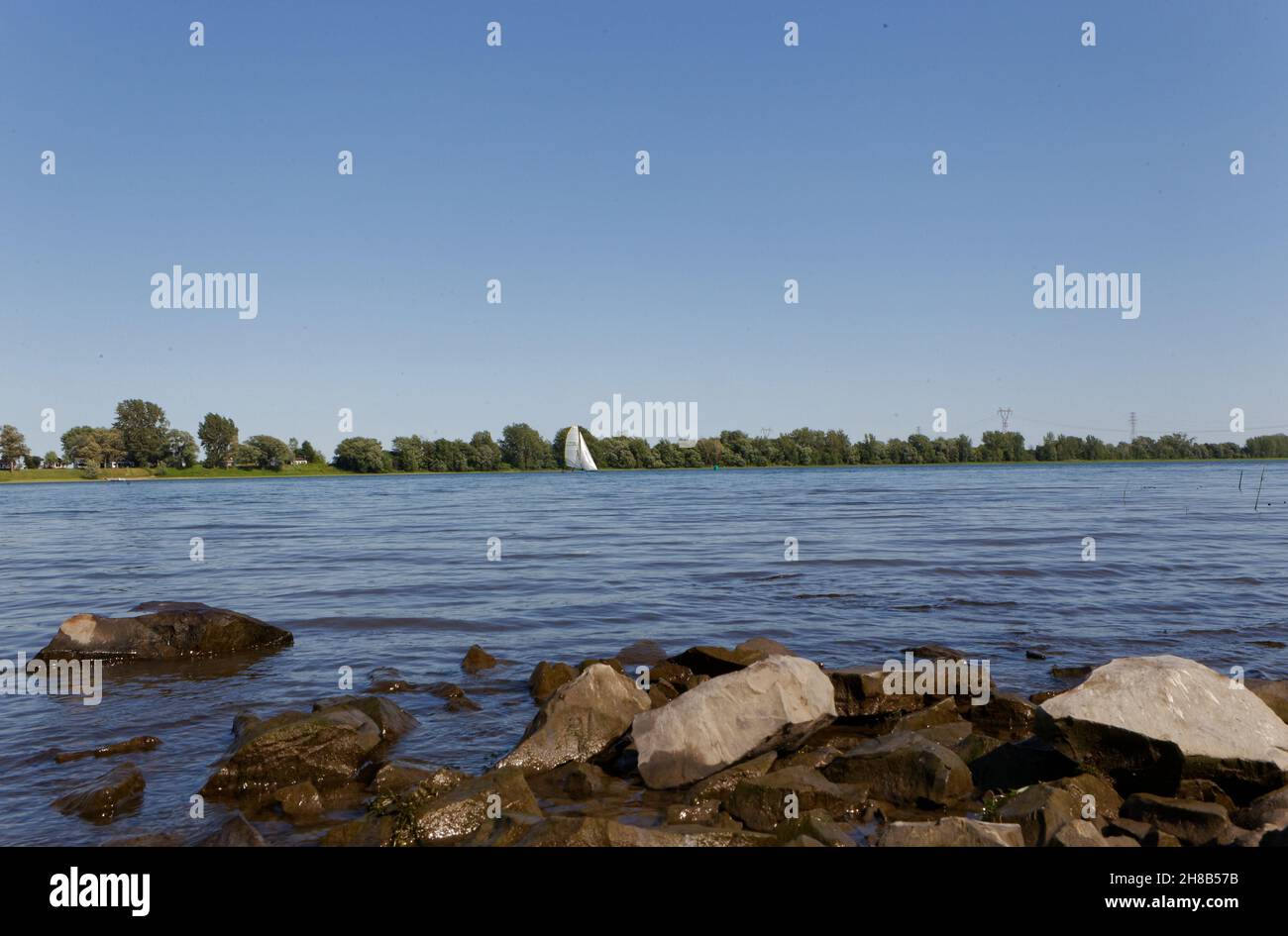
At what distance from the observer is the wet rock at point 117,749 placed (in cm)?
886

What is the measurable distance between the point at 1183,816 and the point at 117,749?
10.2m

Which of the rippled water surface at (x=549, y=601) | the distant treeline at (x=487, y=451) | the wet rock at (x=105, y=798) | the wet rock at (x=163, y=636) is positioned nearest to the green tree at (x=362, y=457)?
the distant treeline at (x=487, y=451)

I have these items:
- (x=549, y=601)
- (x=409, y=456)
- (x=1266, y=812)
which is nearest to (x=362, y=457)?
(x=409, y=456)

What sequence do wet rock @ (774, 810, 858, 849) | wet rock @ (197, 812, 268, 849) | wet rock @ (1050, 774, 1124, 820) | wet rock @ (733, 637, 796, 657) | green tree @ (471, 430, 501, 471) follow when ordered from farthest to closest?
green tree @ (471, 430, 501, 471) < wet rock @ (733, 637, 796, 657) < wet rock @ (1050, 774, 1124, 820) < wet rock @ (197, 812, 268, 849) < wet rock @ (774, 810, 858, 849)

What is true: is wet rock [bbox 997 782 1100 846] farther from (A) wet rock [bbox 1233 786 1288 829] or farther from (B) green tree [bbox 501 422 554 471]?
(B) green tree [bbox 501 422 554 471]

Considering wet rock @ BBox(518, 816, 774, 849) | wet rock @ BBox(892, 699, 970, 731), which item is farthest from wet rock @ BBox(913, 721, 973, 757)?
wet rock @ BBox(518, 816, 774, 849)

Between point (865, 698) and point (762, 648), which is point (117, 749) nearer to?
point (762, 648)

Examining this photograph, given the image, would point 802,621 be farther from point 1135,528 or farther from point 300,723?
point 1135,528

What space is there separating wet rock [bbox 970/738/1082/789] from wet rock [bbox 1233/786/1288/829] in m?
1.18

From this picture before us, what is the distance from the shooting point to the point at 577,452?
136750 millimetres

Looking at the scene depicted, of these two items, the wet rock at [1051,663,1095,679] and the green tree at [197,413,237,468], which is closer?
the wet rock at [1051,663,1095,679]

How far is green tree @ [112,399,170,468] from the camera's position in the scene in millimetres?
136250
